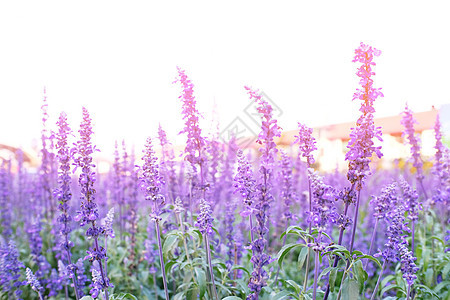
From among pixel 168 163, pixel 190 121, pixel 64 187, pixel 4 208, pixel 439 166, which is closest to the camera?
pixel 64 187

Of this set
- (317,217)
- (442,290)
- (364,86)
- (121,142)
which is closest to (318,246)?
(317,217)

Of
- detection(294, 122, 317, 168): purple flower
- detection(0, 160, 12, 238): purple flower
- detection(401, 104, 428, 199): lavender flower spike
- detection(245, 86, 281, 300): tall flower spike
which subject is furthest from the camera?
detection(0, 160, 12, 238): purple flower

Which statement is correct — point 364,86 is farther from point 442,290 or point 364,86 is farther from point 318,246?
point 442,290

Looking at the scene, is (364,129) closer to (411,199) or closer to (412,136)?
(411,199)

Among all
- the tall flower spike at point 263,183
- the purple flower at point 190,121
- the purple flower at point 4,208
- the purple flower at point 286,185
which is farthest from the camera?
the purple flower at point 4,208

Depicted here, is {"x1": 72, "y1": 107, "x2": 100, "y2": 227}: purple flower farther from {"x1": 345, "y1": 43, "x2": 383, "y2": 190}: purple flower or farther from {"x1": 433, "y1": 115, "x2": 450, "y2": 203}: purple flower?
{"x1": 433, "y1": 115, "x2": 450, "y2": 203}: purple flower

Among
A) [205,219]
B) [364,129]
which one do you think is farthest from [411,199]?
[205,219]

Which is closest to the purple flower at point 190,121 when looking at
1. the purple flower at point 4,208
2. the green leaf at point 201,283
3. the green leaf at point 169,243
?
the green leaf at point 169,243

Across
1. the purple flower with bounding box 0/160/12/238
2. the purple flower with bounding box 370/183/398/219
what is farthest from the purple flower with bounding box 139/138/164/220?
the purple flower with bounding box 0/160/12/238

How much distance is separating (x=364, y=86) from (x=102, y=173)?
10.8 metres

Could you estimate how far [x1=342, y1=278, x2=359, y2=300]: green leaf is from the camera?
3.04 metres

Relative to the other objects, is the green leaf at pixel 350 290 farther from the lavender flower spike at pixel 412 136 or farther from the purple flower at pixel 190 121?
the lavender flower spike at pixel 412 136

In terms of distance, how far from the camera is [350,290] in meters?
3.07

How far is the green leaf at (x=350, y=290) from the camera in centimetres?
304
